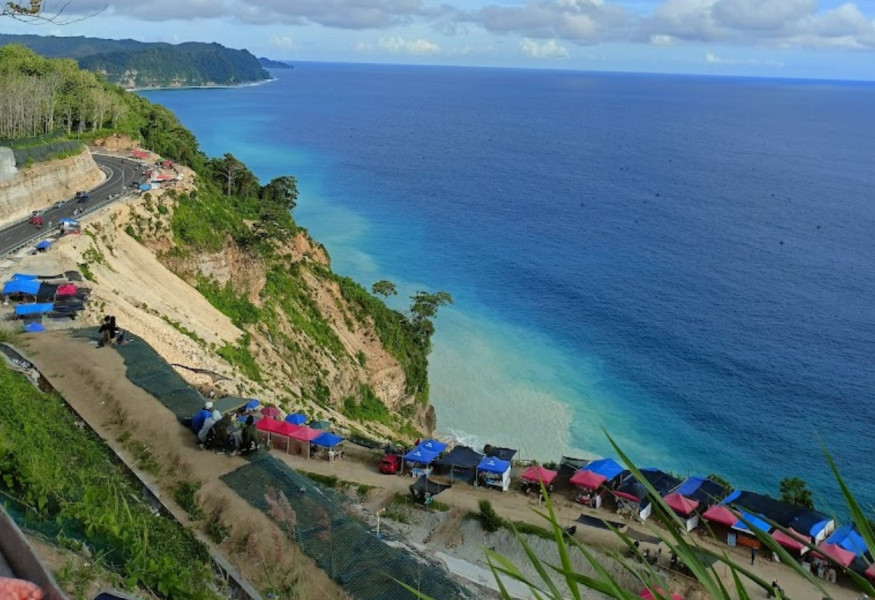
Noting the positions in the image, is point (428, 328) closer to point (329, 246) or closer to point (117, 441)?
point (329, 246)

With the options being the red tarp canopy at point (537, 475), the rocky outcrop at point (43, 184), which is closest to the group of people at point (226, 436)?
the red tarp canopy at point (537, 475)

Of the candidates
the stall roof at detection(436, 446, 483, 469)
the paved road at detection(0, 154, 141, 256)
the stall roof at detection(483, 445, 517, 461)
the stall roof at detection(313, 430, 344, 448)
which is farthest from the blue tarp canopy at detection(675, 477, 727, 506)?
the paved road at detection(0, 154, 141, 256)

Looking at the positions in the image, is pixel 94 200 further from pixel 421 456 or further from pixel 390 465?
pixel 421 456

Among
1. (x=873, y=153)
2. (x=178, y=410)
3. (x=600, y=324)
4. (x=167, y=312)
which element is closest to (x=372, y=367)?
(x=167, y=312)

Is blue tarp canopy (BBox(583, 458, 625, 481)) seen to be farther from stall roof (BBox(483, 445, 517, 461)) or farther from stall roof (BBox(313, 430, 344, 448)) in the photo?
stall roof (BBox(313, 430, 344, 448))

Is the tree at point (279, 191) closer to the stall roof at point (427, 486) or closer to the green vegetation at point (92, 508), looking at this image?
the stall roof at point (427, 486)

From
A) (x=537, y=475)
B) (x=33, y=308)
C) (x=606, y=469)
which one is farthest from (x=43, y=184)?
(x=606, y=469)

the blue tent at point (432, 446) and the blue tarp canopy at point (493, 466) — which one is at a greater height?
the blue tarp canopy at point (493, 466)
